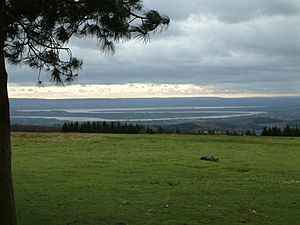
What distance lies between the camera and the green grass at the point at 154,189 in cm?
1079

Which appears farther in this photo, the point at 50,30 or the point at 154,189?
the point at 154,189

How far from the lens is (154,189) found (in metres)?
14.8

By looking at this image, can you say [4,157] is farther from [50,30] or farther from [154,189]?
[154,189]

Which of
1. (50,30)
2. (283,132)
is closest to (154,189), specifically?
(50,30)

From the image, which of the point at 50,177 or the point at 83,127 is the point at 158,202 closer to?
the point at 50,177

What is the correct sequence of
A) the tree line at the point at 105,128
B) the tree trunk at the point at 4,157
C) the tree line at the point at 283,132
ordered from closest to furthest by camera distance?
the tree trunk at the point at 4,157 → the tree line at the point at 283,132 → the tree line at the point at 105,128

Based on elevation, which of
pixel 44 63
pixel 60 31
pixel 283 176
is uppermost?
pixel 60 31

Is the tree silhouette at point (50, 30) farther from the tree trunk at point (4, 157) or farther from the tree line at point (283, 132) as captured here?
the tree line at point (283, 132)

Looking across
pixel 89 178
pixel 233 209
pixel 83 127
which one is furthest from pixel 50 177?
pixel 83 127

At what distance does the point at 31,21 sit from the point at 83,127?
176ft

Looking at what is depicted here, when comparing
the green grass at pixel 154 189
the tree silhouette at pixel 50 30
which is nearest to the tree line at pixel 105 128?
the green grass at pixel 154 189

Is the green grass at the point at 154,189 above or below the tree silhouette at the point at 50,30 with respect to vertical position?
below

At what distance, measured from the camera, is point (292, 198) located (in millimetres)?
13812

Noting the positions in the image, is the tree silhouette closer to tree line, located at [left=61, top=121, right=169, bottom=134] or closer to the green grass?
the green grass
